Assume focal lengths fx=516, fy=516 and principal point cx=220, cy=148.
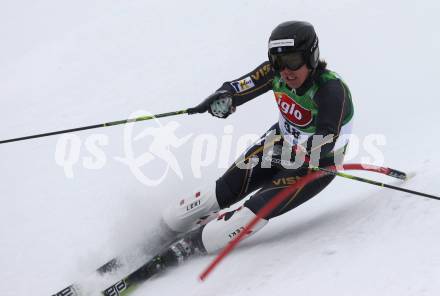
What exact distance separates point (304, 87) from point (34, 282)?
245 centimetres

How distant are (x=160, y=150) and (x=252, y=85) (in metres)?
1.94

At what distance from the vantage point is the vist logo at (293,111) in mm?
3570

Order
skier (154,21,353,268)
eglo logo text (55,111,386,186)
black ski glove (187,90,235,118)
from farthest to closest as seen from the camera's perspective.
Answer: eglo logo text (55,111,386,186) < black ski glove (187,90,235,118) < skier (154,21,353,268)

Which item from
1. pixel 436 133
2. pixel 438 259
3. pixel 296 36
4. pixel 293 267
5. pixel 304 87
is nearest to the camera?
pixel 438 259

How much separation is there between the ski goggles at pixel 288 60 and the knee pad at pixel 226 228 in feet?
3.40

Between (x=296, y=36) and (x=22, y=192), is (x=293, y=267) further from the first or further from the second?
(x=22, y=192)

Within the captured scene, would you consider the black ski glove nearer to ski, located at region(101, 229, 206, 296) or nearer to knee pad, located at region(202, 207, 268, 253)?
knee pad, located at region(202, 207, 268, 253)

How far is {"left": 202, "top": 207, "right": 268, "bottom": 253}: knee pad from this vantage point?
3596mm

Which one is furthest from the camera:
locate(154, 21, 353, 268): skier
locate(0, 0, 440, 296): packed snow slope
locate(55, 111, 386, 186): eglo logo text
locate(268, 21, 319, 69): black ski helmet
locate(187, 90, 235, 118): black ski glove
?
locate(55, 111, 386, 186): eglo logo text

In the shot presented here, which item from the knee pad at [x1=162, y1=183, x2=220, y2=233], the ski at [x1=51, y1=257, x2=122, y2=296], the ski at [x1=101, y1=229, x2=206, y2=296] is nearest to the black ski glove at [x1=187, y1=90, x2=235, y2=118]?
the knee pad at [x1=162, y1=183, x2=220, y2=233]

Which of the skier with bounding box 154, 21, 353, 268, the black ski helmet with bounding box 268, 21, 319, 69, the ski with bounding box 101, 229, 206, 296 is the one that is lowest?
the ski with bounding box 101, 229, 206, 296

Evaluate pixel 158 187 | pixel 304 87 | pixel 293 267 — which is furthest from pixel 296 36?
pixel 158 187

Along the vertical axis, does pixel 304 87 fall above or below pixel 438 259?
above

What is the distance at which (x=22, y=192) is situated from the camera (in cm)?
507
